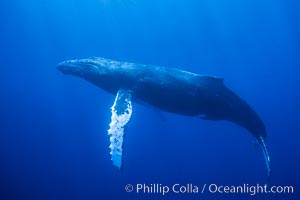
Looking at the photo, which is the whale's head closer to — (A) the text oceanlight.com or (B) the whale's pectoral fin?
(B) the whale's pectoral fin

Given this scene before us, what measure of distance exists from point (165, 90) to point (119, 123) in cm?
175

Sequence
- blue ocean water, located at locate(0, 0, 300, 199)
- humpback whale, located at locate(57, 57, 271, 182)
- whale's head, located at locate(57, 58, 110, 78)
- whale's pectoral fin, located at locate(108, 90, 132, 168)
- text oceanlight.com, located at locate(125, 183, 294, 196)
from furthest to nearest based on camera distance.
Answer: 1. blue ocean water, located at locate(0, 0, 300, 199)
2. text oceanlight.com, located at locate(125, 183, 294, 196)
3. whale's head, located at locate(57, 58, 110, 78)
4. humpback whale, located at locate(57, 57, 271, 182)
5. whale's pectoral fin, located at locate(108, 90, 132, 168)

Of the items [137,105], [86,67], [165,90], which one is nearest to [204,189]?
[137,105]

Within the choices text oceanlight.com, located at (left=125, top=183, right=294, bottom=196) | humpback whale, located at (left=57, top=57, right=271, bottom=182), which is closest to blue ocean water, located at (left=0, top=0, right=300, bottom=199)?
text oceanlight.com, located at (left=125, top=183, right=294, bottom=196)

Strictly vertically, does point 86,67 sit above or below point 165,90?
above

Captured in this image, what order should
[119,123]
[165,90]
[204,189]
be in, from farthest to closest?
[204,189] < [165,90] < [119,123]

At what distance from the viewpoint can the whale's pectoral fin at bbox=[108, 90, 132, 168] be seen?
9344 millimetres

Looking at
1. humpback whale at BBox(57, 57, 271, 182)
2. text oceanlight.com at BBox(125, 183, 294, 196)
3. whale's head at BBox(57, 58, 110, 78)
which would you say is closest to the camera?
humpback whale at BBox(57, 57, 271, 182)

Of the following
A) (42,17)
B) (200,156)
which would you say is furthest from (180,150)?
(42,17)

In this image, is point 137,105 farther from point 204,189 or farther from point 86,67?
point 86,67

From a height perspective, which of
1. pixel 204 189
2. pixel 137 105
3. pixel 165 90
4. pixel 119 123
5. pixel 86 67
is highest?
pixel 137 105

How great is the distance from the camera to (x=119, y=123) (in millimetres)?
9984

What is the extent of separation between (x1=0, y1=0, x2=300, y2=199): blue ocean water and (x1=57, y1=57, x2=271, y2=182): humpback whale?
634 centimetres

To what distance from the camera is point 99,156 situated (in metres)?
26.8
